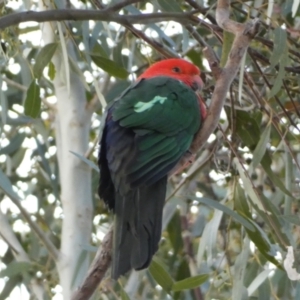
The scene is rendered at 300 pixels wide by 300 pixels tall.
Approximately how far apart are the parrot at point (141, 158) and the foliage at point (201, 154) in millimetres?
132

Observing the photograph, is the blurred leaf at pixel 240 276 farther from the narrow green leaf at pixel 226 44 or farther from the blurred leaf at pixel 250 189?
the narrow green leaf at pixel 226 44

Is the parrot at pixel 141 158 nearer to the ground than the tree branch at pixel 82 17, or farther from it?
nearer to the ground

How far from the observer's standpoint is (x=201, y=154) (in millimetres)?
3189

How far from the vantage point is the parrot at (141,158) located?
1833 millimetres

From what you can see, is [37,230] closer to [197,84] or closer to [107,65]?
[107,65]

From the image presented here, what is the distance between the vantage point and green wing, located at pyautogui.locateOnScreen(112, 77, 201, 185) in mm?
1924

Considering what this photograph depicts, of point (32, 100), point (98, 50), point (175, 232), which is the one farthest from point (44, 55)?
point (175, 232)

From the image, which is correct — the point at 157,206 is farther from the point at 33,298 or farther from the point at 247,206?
the point at 33,298

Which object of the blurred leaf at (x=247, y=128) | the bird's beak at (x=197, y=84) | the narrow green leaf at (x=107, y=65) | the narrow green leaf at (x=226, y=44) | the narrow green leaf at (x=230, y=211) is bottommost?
the narrow green leaf at (x=230, y=211)

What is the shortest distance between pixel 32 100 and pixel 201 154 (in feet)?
3.48

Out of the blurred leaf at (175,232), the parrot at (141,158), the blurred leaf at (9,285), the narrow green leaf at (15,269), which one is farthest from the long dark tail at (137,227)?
the blurred leaf at (175,232)

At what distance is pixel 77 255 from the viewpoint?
8.50 ft

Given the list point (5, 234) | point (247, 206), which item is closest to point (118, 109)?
point (247, 206)

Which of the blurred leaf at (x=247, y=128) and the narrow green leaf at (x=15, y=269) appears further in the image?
the narrow green leaf at (x=15, y=269)
